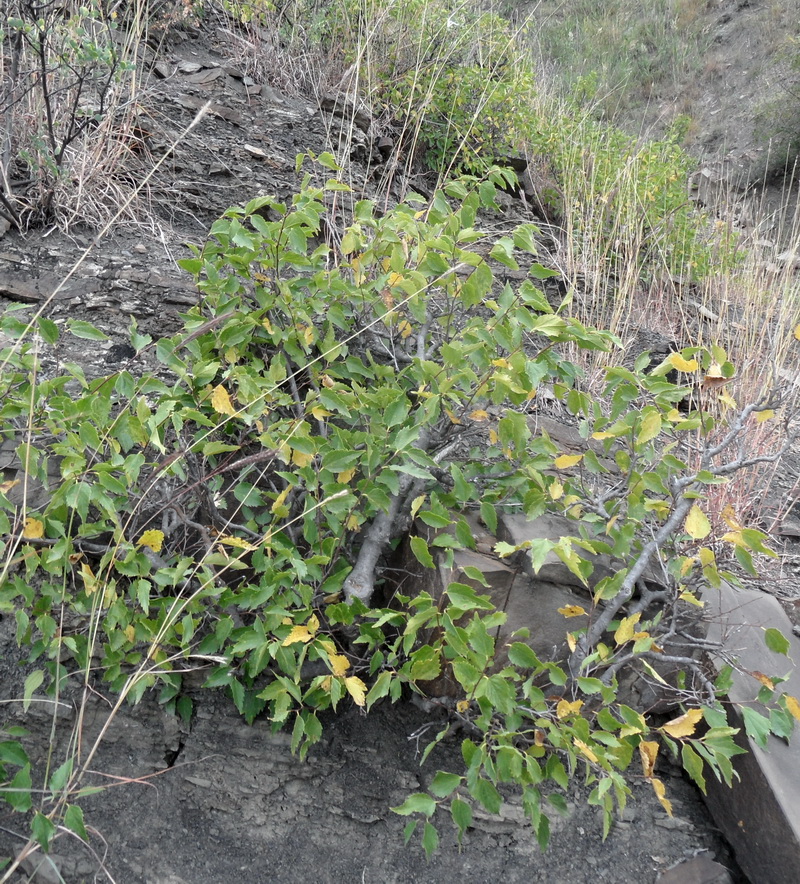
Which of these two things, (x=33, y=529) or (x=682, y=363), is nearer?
(x=33, y=529)

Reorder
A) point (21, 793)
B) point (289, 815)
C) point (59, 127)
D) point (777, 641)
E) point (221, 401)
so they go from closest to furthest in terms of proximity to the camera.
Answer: point (21, 793), point (777, 641), point (221, 401), point (289, 815), point (59, 127)

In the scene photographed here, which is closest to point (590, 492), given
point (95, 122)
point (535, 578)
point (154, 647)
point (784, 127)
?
point (535, 578)

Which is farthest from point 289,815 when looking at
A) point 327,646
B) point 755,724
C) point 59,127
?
point 59,127

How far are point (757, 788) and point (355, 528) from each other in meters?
1.12

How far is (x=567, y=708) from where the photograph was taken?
147 centimetres

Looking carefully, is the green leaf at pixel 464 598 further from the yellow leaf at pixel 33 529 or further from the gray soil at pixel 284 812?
the yellow leaf at pixel 33 529

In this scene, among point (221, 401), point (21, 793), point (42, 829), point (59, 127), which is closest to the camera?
point (42, 829)

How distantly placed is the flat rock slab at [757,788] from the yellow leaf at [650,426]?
0.57 m

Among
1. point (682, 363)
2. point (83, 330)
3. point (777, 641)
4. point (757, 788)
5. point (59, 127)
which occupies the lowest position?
point (59, 127)

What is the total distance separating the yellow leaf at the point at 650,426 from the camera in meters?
1.61

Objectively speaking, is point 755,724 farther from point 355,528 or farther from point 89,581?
point 89,581

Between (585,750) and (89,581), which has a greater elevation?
(585,750)

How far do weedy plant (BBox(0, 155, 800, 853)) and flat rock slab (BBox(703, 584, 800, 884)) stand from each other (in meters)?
0.08

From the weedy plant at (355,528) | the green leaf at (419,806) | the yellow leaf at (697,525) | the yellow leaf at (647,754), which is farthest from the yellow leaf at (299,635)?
the yellow leaf at (697,525)
